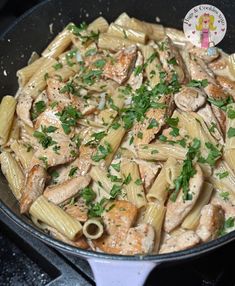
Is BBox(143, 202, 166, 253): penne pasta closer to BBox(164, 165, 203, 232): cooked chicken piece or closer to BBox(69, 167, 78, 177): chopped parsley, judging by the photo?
BBox(164, 165, 203, 232): cooked chicken piece

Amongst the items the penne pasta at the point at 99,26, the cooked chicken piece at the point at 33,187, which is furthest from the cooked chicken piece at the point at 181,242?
the penne pasta at the point at 99,26

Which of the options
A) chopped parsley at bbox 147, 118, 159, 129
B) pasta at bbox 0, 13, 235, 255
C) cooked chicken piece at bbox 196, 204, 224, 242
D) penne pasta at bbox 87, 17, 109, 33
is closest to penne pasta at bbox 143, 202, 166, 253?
pasta at bbox 0, 13, 235, 255

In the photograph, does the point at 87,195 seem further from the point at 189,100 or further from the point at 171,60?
the point at 171,60

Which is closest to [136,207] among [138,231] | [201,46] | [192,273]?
[138,231]

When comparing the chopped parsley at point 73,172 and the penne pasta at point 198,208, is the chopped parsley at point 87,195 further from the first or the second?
the penne pasta at point 198,208

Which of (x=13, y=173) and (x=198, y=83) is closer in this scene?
(x=13, y=173)

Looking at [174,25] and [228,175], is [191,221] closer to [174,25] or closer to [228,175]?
[228,175]

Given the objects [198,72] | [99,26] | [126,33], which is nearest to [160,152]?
[198,72]
